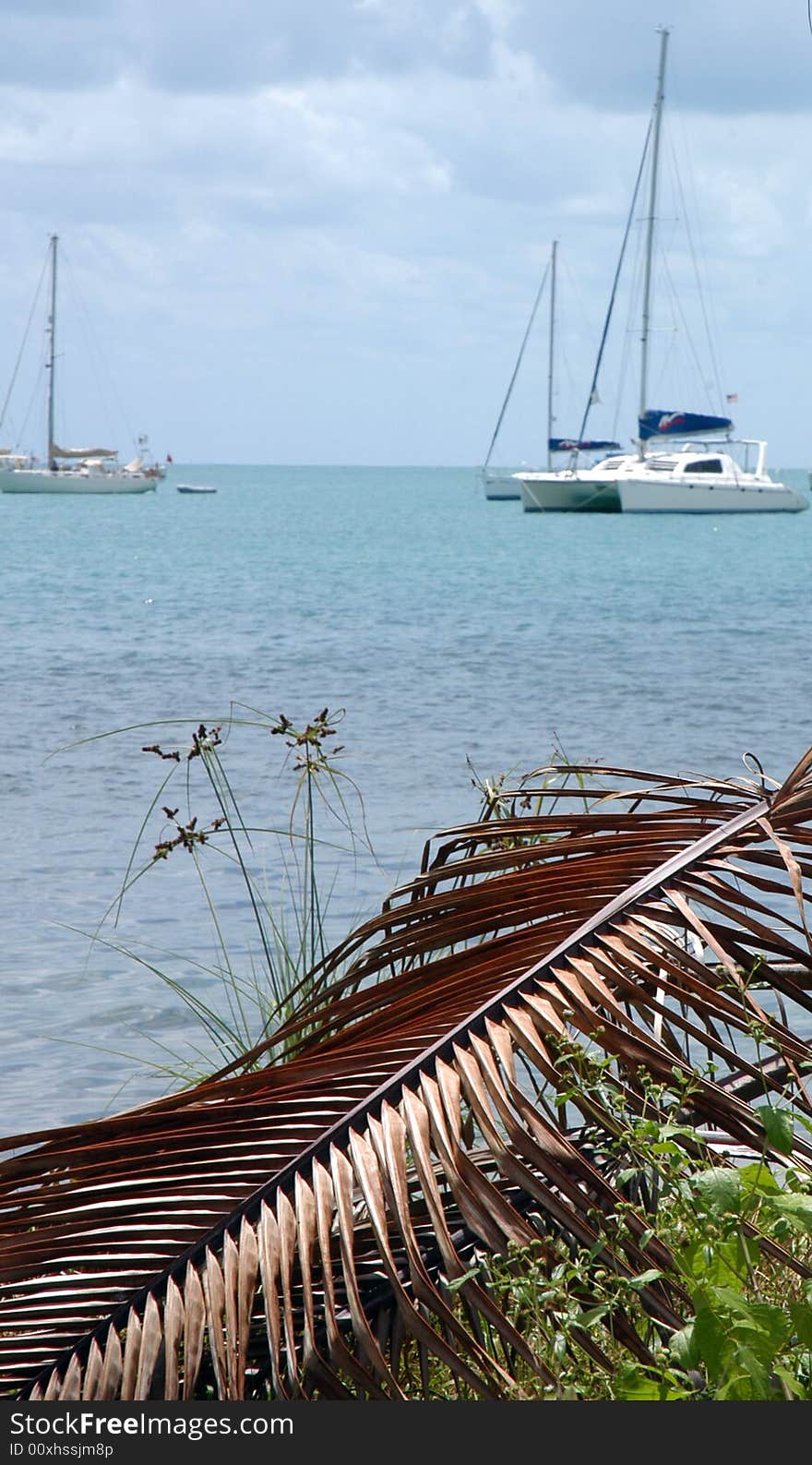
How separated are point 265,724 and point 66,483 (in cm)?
8259

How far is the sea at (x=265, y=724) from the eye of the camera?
5.82m

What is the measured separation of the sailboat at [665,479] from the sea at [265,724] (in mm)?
13533

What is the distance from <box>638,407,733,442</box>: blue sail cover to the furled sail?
38.0 meters

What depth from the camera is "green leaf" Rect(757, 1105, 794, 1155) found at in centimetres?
155

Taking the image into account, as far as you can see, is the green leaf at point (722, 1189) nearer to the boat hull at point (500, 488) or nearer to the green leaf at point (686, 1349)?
the green leaf at point (686, 1349)

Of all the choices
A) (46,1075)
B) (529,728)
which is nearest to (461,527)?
(529,728)

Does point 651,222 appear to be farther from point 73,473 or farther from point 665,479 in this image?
point 73,473

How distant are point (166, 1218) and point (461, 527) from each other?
210 feet

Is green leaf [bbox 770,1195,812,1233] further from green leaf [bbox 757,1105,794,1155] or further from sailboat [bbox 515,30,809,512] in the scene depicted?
sailboat [bbox 515,30,809,512]

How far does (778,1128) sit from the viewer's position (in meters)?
1.58

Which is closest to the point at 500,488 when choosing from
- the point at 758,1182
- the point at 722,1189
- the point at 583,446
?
the point at 583,446

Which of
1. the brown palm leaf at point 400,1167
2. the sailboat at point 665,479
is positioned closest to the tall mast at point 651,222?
the sailboat at point 665,479

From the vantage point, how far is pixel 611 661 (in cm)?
1875

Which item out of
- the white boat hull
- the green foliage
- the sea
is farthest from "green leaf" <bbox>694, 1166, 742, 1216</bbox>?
the white boat hull
